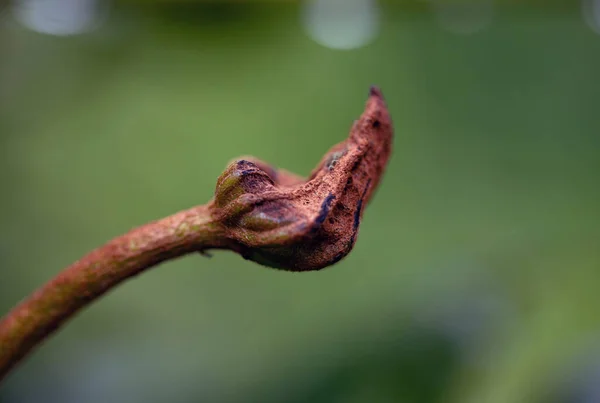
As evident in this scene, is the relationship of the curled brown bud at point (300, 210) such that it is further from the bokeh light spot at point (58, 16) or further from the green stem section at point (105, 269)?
the bokeh light spot at point (58, 16)

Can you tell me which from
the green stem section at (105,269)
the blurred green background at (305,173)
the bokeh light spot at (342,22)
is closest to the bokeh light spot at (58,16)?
the blurred green background at (305,173)

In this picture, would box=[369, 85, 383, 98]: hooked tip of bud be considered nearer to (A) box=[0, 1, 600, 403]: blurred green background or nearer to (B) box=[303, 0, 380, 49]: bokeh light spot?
(A) box=[0, 1, 600, 403]: blurred green background

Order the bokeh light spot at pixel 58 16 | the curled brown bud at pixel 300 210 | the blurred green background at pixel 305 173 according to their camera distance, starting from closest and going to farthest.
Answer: the curled brown bud at pixel 300 210 → the blurred green background at pixel 305 173 → the bokeh light spot at pixel 58 16

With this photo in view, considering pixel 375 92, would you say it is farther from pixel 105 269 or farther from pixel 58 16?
pixel 58 16

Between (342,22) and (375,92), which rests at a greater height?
Answer: (342,22)

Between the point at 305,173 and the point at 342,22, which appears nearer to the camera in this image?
the point at 305,173

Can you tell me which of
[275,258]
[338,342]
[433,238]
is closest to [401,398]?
[338,342]

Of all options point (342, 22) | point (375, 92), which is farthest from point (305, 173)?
point (375, 92)

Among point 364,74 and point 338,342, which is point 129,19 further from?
point 338,342
